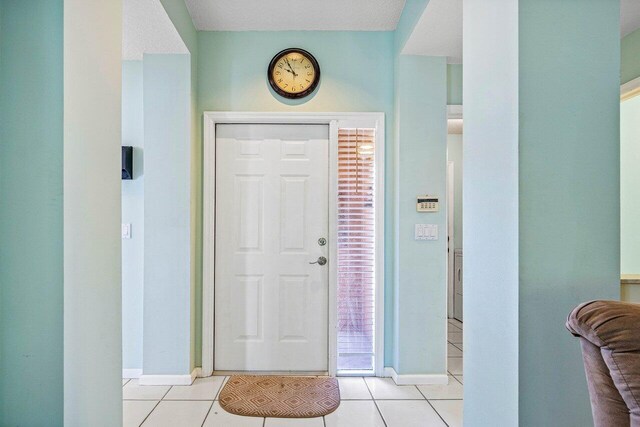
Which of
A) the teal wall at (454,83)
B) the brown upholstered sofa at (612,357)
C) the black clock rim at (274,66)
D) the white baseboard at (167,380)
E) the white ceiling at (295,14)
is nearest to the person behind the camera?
the brown upholstered sofa at (612,357)

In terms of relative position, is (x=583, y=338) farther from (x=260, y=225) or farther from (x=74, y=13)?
(x=260, y=225)

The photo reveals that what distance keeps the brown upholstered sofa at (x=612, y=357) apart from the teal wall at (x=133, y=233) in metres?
2.91

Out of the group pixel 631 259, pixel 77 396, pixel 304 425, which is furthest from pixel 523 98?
pixel 631 259

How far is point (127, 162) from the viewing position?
300 centimetres

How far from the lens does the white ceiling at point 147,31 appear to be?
223 centimetres

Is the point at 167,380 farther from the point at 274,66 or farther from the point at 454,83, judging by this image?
the point at 454,83

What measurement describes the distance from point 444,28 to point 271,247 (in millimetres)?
1921

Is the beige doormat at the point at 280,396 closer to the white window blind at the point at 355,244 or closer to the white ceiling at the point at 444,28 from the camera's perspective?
the white window blind at the point at 355,244

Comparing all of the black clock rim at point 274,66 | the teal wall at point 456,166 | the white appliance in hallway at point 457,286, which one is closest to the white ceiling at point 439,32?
the black clock rim at point 274,66

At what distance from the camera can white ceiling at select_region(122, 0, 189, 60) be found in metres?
2.23

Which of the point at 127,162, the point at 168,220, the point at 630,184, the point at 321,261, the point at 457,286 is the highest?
the point at 127,162

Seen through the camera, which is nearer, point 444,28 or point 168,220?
point 444,28

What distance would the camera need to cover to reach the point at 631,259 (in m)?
3.26

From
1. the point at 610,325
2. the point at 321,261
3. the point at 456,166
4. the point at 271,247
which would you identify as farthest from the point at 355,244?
the point at 456,166
